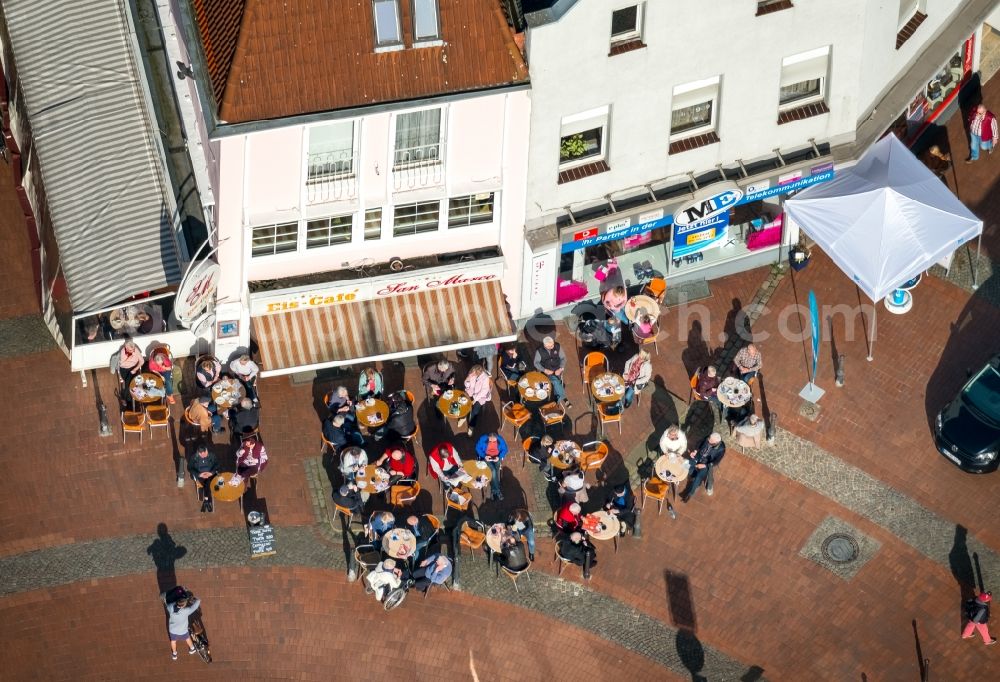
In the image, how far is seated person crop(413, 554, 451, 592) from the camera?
129 ft

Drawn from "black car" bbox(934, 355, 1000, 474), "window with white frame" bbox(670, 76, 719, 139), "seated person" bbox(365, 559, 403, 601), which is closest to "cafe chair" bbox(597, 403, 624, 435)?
"seated person" bbox(365, 559, 403, 601)

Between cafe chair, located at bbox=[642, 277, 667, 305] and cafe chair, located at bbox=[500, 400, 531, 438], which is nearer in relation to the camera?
cafe chair, located at bbox=[500, 400, 531, 438]

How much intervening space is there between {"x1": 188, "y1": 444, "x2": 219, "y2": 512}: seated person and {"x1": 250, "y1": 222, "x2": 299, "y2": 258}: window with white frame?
5023 mm

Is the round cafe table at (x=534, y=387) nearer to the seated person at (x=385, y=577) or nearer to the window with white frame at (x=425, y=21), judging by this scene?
the seated person at (x=385, y=577)

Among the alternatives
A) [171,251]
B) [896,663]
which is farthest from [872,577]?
[171,251]

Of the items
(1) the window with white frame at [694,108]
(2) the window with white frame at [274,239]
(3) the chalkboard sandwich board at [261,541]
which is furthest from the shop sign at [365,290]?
(1) the window with white frame at [694,108]

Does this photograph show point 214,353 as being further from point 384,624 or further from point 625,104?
point 625,104

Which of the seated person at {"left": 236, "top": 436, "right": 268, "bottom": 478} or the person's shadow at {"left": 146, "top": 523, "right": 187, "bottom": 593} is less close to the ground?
the seated person at {"left": 236, "top": 436, "right": 268, "bottom": 478}

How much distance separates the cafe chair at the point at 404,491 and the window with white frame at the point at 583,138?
339 inches

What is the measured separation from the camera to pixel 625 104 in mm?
39375

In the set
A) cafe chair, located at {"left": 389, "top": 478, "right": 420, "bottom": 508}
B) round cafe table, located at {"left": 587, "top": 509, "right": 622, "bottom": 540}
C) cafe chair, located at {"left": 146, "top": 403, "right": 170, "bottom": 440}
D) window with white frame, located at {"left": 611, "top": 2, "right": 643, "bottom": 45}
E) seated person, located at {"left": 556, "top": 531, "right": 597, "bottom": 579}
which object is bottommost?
seated person, located at {"left": 556, "top": 531, "right": 597, "bottom": 579}

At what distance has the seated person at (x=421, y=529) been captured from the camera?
1553 inches

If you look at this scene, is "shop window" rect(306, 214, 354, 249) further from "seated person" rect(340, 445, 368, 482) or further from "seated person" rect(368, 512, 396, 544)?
"seated person" rect(368, 512, 396, 544)

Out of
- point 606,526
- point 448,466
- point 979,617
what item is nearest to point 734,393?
point 606,526
